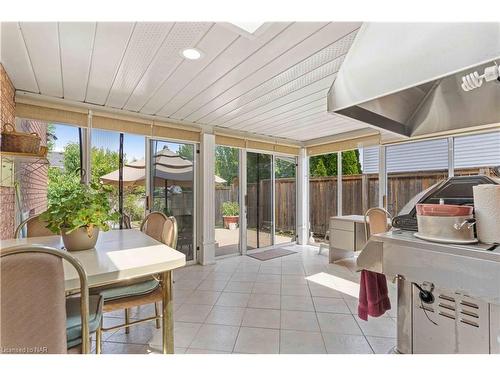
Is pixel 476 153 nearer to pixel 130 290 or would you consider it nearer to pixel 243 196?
pixel 243 196

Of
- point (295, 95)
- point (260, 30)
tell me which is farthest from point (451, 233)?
point (295, 95)

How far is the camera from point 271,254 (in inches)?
181

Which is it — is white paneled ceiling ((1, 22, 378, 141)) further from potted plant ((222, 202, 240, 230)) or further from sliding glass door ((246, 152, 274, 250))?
potted plant ((222, 202, 240, 230))

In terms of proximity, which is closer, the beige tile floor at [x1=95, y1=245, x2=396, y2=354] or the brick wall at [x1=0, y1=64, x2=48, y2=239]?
the beige tile floor at [x1=95, y1=245, x2=396, y2=354]

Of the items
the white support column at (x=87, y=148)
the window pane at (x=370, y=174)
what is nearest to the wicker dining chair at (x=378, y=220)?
the window pane at (x=370, y=174)

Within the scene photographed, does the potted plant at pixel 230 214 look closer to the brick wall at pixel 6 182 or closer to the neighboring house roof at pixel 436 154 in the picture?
the neighboring house roof at pixel 436 154

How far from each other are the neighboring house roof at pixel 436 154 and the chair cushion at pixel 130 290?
3.80m

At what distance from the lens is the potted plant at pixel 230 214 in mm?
4461

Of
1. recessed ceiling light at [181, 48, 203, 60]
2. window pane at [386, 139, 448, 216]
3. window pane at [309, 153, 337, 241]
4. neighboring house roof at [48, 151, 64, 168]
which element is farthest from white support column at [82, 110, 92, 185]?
window pane at [386, 139, 448, 216]

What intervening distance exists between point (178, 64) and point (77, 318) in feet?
6.07

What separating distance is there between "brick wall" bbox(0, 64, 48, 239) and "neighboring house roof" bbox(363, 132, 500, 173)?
4631 millimetres

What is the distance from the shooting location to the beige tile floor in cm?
188

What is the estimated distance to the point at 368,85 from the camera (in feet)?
3.69

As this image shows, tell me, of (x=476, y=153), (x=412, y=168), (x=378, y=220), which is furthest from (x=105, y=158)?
(x=476, y=153)
